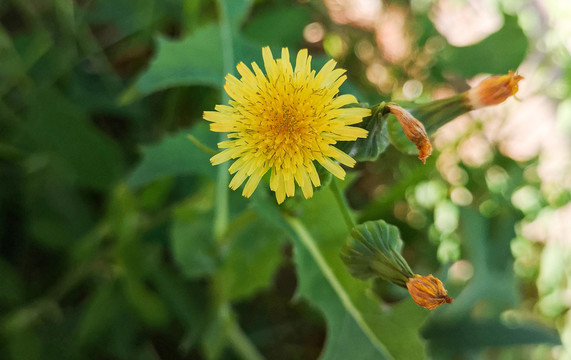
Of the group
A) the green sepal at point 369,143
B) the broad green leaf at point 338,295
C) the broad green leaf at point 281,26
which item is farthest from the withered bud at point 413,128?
the broad green leaf at point 281,26

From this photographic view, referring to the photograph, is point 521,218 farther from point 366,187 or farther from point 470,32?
point 470,32

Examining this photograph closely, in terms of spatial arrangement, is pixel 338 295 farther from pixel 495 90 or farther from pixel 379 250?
pixel 495 90

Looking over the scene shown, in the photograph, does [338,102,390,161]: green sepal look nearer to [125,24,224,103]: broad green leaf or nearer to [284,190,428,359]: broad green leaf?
[284,190,428,359]: broad green leaf

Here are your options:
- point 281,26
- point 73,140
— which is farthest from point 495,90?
point 73,140

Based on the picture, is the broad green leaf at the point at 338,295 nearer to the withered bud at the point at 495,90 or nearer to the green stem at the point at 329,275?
the green stem at the point at 329,275

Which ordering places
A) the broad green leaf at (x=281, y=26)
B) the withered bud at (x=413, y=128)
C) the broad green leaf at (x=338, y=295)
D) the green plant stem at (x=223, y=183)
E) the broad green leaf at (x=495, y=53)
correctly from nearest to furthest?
the withered bud at (x=413, y=128) < the broad green leaf at (x=338, y=295) < the green plant stem at (x=223, y=183) < the broad green leaf at (x=495, y=53) < the broad green leaf at (x=281, y=26)

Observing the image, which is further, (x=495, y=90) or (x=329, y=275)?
(x=329, y=275)
